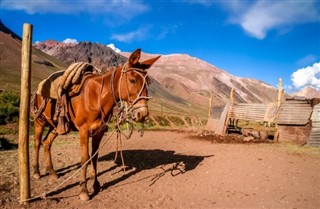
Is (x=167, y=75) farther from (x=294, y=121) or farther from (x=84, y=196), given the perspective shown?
(x=84, y=196)

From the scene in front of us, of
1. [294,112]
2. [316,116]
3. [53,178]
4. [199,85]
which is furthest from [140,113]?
[199,85]

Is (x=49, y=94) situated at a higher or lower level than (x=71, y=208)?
higher

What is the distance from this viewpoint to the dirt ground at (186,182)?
5.83 m

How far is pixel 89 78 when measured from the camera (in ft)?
21.3

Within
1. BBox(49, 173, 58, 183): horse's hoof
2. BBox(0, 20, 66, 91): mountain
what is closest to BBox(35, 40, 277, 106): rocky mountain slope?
BBox(0, 20, 66, 91): mountain

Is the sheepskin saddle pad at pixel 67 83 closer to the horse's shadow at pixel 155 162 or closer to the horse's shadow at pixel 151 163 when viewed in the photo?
the horse's shadow at pixel 151 163

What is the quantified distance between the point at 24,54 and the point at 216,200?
15.6ft

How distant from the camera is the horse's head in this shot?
18.1 ft

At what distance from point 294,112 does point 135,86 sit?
1162 centimetres

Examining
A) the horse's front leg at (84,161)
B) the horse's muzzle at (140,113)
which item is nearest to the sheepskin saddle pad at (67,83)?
the horse's front leg at (84,161)

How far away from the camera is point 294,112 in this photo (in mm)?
14805

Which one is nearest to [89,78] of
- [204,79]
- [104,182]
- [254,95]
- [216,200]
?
[104,182]

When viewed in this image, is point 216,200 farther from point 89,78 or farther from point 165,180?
point 89,78

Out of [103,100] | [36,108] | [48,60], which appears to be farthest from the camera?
[48,60]
